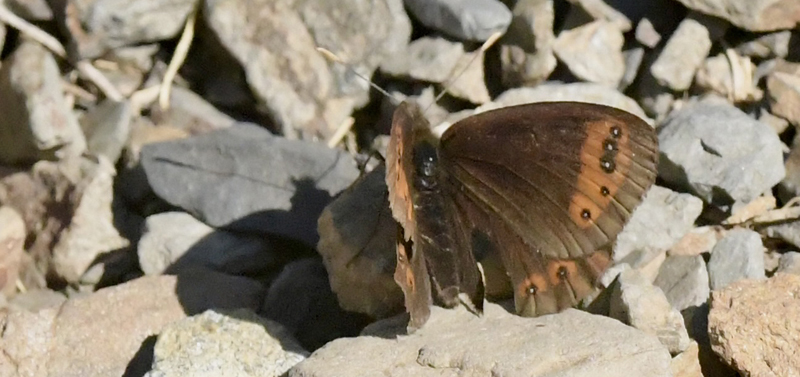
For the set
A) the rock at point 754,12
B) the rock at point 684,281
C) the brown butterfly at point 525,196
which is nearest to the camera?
the brown butterfly at point 525,196

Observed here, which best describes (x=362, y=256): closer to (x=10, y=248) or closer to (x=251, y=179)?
(x=251, y=179)

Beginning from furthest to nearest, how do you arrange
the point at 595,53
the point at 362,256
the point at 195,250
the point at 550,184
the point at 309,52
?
the point at 309,52
the point at 595,53
the point at 195,250
the point at 362,256
the point at 550,184

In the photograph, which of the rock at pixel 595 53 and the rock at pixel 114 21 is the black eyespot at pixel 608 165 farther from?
the rock at pixel 114 21

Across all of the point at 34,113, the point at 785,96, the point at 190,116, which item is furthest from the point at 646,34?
the point at 34,113

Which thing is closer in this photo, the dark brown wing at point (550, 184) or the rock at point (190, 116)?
the dark brown wing at point (550, 184)

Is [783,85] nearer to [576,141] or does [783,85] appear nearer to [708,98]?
[708,98]

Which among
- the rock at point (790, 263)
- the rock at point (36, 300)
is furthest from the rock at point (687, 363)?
the rock at point (36, 300)

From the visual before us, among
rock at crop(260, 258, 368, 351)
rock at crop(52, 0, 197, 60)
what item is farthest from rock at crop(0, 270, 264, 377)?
rock at crop(52, 0, 197, 60)
